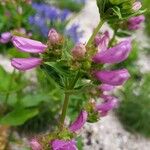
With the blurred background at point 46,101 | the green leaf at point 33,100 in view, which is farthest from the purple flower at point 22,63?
the green leaf at point 33,100

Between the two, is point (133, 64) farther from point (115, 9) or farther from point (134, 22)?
point (115, 9)

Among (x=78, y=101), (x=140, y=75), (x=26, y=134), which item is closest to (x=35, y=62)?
(x=78, y=101)

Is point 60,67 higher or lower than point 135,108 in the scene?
higher

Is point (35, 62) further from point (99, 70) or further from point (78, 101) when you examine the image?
point (78, 101)

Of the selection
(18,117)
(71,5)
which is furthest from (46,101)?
(71,5)

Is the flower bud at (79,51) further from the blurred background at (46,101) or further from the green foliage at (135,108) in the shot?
the green foliage at (135,108)

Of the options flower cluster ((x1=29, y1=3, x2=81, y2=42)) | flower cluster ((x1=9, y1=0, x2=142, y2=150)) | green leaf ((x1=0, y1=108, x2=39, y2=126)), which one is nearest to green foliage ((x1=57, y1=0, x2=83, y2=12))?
flower cluster ((x1=29, y1=3, x2=81, y2=42))
